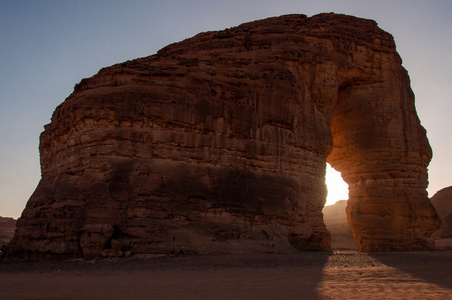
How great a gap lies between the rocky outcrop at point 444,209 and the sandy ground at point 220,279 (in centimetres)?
3541

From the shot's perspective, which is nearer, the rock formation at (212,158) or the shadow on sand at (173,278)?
the shadow on sand at (173,278)

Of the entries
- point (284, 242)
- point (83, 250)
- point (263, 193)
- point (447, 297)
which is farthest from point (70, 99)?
point (447, 297)

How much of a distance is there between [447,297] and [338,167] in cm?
1861

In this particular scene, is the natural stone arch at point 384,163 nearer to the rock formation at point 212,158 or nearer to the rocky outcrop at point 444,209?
the rock formation at point 212,158

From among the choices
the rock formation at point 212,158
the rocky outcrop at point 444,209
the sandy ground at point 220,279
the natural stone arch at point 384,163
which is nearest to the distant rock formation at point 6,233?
the rock formation at point 212,158

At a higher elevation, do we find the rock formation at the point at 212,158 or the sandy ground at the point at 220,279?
the rock formation at the point at 212,158

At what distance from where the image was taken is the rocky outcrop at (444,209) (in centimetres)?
4375

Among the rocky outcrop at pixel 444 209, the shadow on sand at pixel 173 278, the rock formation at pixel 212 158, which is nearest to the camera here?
the shadow on sand at pixel 173 278

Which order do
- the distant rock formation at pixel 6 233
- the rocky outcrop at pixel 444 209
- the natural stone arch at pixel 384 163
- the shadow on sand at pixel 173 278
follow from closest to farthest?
the shadow on sand at pixel 173 278 < the natural stone arch at pixel 384 163 < the distant rock formation at pixel 6 233 < the rocky outcrop at pixel 444 209

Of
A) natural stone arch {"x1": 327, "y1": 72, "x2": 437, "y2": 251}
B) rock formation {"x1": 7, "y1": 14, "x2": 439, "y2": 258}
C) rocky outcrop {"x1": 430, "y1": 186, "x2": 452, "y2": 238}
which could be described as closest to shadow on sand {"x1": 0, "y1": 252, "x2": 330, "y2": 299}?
rock formation {"x1": 7, "y1": 14, "x2": 439, "y2": 258}

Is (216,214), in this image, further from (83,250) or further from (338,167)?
(338,167)

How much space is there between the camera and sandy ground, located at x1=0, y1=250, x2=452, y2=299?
7.43m

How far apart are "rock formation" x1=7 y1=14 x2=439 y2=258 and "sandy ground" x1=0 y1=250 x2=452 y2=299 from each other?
4.99ft

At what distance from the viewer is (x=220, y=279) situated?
905 centimetres
